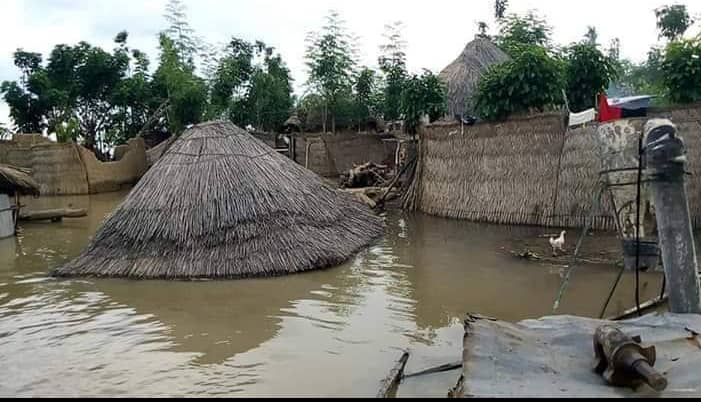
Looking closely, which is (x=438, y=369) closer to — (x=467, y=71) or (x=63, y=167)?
(x=467, y=71)

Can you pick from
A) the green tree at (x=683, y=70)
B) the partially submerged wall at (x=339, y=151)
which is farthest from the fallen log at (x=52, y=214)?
the green tree at (x=683, y=70)

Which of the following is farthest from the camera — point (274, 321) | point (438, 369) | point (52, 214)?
point (52, 214)

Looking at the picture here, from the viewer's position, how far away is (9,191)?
10453 mm

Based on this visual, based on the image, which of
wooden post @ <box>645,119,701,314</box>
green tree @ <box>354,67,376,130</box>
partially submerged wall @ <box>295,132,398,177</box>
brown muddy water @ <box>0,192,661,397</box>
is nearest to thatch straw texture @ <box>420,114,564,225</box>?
brown muddy water @ <box>0,192,661,397</box>

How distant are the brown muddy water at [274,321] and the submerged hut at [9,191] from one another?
263 cm

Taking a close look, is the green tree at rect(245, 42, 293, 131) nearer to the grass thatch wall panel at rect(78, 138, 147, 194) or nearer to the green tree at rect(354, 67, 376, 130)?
the green tree at rect(354, 67, 376, 130)

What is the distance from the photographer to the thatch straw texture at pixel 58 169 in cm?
1666

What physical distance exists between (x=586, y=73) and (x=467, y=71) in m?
4.62

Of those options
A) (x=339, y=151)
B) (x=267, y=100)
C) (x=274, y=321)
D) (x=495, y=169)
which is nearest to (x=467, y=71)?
(x=339, y=151)

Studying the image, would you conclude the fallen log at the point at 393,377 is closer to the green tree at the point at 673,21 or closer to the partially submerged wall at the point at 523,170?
the partially submerged wall at the point at 523,170

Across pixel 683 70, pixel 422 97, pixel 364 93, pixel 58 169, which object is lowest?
pixel 58 169

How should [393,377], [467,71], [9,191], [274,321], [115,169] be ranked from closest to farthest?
[393,377]
[274,321]
[9,191]
[467,71]
[115,169]

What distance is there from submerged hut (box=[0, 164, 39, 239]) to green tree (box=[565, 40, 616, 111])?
9.42 metres

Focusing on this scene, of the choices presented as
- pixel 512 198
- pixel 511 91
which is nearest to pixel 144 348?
pixel 512 198
